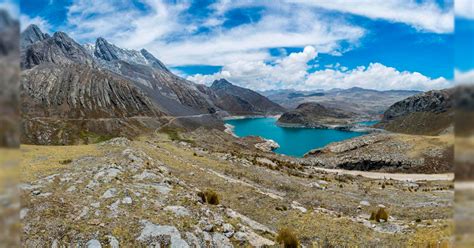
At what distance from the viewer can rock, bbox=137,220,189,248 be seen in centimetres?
965

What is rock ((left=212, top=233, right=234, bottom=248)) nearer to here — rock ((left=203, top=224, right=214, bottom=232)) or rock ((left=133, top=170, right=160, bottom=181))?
rock ((left=203, top=224, right=214, bottom=232))

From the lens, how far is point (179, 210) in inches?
461

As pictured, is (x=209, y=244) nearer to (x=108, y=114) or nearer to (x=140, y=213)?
(x=140, y=213)

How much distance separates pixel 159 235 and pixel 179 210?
187 centimetres

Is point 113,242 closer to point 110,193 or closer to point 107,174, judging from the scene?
point 110,193

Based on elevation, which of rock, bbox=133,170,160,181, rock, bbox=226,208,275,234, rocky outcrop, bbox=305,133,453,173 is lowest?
rock, bbox=226,208,275,234

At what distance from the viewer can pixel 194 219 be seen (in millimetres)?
11234

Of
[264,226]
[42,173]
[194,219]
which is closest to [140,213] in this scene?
[194,219]

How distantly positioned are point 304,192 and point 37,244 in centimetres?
1591

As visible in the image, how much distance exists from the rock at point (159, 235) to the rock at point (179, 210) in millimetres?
1035

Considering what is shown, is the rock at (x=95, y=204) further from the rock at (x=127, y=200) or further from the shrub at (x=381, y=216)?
the shrub at (x=381, y=216)

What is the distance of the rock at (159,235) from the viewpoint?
31.6 feet

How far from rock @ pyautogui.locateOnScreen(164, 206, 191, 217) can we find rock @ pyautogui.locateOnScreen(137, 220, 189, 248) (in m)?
1.03

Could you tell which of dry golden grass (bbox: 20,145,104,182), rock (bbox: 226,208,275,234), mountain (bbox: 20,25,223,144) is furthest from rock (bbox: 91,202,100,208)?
mountain (bbox: 20,25,223,144)
